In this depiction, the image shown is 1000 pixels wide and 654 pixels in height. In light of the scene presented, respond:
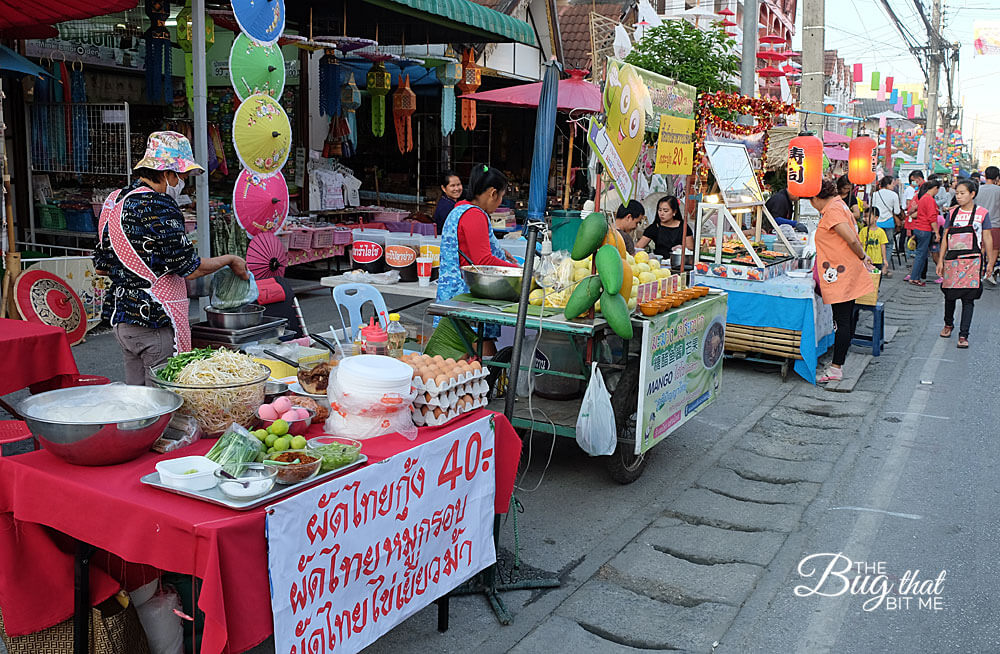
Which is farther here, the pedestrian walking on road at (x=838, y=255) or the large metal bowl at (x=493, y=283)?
the pedestrian walking on road at (x=838, y=255)

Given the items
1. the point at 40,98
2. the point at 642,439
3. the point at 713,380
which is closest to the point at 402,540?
the point at 642,439

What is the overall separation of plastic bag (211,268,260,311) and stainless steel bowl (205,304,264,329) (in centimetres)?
4

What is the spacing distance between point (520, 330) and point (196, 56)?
5.18m

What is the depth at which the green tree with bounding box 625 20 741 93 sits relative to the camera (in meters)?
12.9

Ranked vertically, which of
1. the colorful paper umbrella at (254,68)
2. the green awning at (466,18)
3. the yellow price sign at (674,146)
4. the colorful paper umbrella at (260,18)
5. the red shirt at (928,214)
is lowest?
the red shirt at (928,214)

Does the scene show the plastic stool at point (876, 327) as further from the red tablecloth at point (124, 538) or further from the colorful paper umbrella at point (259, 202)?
the red tablecloth at point (124, 538)

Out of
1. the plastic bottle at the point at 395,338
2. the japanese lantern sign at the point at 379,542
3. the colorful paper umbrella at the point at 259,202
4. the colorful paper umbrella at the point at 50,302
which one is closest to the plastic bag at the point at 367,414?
the japanese lantern sign at the point at 379,542

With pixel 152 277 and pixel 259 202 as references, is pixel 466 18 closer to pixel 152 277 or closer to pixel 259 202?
pixel 259 202

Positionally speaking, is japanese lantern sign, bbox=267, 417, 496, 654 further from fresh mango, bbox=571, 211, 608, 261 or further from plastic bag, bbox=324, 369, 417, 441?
fresh mango, bbox=571, 211, 608, 261

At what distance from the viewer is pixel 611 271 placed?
4.53 m

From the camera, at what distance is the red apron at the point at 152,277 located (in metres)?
4.14

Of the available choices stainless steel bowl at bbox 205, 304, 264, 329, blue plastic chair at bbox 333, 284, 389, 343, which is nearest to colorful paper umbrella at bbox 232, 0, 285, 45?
blue plastic chair at bbox 333, 284, 389, 343

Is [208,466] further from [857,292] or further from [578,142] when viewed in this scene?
[578,142]

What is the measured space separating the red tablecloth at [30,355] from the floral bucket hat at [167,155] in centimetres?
124
